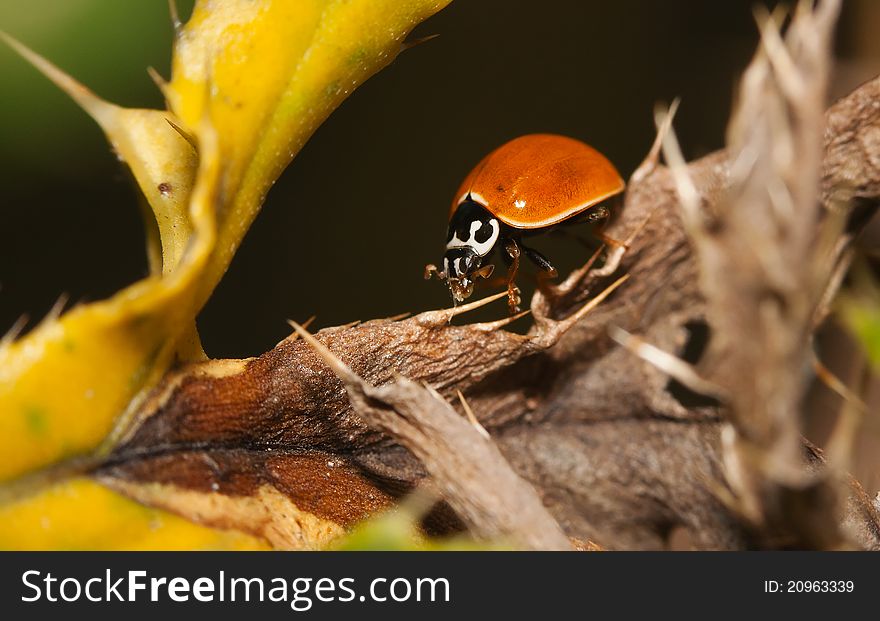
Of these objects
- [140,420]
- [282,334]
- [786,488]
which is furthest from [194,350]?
[282,334]

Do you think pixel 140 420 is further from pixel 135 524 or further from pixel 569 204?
pixel 569 204

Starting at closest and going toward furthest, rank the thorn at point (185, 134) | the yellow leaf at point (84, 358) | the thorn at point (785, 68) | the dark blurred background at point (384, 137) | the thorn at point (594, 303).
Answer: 1. the thorn at point (785, 68)
2. the yellow leaf at point (84, 358)
3. the thorn at point (185, 134)
4. the thorn at point (594, 303)
5. the dark blurred background at point (384, 137)

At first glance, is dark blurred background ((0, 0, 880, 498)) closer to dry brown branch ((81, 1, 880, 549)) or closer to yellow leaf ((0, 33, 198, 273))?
yellow leaf ((0, 33, 198, 273))

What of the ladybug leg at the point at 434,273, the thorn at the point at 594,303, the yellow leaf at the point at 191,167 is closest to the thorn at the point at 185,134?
the yellow leaf at the point at 191,167

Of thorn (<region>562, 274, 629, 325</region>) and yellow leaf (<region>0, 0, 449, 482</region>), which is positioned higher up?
yellow leaf (<region>0, 0, 449, 482</region>)

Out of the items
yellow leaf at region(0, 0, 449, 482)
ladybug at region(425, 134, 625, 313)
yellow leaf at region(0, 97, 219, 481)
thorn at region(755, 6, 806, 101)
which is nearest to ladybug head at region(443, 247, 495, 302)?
ladybug at region(425, 134, 625, 313)

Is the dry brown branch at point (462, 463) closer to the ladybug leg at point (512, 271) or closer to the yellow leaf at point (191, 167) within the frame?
the yellow leaf at point (191, 167)
